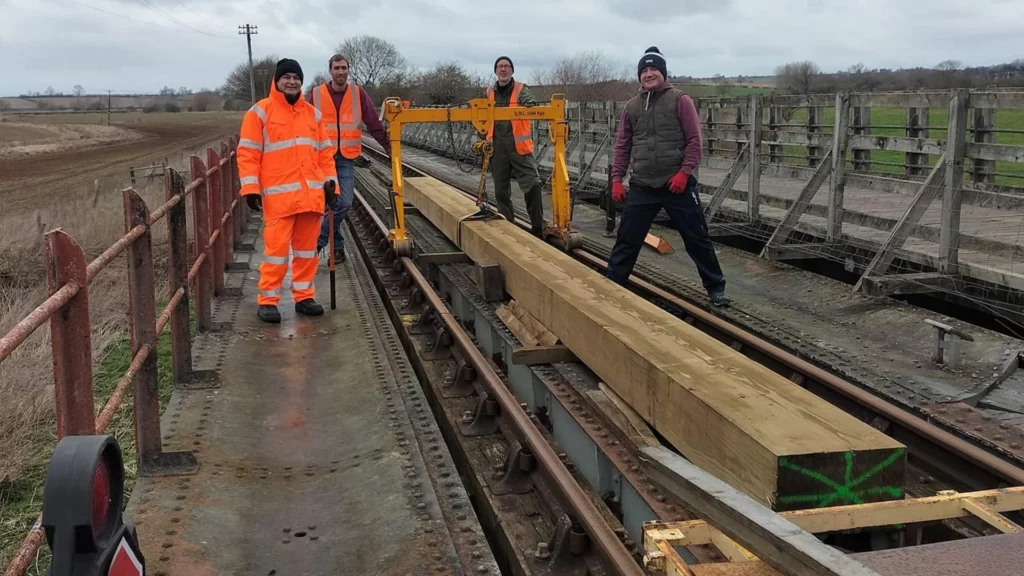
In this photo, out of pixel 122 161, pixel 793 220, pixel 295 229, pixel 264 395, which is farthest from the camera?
pixel 122 161

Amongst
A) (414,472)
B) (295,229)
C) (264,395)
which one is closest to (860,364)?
(414,472)

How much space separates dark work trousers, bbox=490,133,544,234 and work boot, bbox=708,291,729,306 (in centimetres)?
285

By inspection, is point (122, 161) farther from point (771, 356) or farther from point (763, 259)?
point (771, 356)

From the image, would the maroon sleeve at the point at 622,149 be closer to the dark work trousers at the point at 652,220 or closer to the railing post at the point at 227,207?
the dark work trousers at the point at 652,220

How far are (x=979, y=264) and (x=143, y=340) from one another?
6200 mm

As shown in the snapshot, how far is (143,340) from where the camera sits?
13.4ft

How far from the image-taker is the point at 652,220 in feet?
23.2

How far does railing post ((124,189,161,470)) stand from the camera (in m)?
4.03

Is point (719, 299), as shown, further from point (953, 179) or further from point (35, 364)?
point (35, 364)

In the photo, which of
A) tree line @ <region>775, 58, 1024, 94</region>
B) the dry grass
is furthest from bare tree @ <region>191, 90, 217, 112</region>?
→ the dry grass

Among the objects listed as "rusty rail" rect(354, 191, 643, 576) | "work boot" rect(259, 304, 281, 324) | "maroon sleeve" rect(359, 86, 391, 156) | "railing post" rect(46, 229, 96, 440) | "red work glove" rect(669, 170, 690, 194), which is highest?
"maroon sleeve" rect(359, 86, 391, 156)

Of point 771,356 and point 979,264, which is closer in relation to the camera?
point 771,356

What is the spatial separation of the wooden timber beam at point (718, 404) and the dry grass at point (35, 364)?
102 inches

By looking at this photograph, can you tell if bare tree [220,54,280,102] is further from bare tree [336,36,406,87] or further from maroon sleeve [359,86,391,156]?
maroon sleeve [359,86,391,156]
